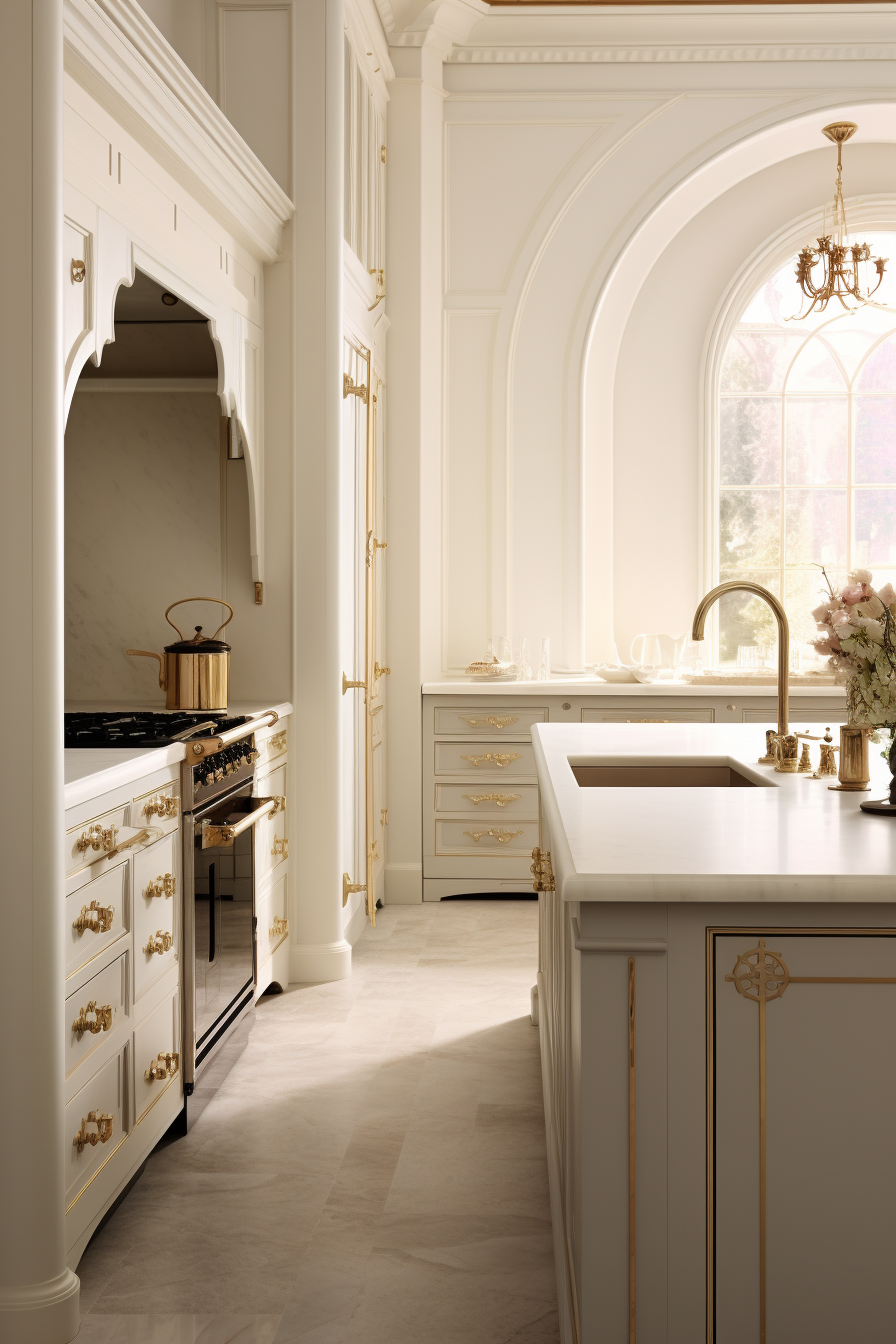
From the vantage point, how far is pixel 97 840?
219cm

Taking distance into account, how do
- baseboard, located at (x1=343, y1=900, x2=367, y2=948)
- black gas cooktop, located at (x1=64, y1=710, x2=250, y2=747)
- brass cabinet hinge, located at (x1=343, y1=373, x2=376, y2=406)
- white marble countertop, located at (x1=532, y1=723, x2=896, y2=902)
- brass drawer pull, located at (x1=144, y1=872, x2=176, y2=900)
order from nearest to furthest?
white marble countertop, located at (x1=532, y1=723, x2=896, y2=902), brass drawer pull, located at (x1=144, y1=872, x2=176, y2=900), black gas cooktop, located at (x1=64, y1=710, x2=250, y2=747), brass cabinet hinge, located at (x1=343, y1=373, x2=376, y2=406), baseboard, located at (x1=343, y1=900, x2=367, y2=948)

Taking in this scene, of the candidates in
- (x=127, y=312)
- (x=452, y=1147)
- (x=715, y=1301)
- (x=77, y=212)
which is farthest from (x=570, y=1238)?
(x=127, y=312)

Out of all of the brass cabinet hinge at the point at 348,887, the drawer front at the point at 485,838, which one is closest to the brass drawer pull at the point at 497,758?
the drawer front at the point at 485,838

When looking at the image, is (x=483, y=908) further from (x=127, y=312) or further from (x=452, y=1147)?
(x=127, y=312)

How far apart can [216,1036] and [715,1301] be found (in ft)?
5.82

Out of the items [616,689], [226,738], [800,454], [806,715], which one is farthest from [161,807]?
[800,454]

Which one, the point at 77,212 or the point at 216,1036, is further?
the point at 216,1036

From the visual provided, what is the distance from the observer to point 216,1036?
2969mm

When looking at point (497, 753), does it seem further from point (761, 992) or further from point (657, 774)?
point (761, 992)

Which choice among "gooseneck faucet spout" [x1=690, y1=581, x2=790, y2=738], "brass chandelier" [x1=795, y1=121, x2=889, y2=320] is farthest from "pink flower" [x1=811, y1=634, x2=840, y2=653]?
"brass chandelier" [x1=795, y1=121, x2=889, y2=320]

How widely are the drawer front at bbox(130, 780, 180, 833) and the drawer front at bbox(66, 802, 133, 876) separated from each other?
0.19 ft

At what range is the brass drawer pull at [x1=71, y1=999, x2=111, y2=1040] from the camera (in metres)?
2.11

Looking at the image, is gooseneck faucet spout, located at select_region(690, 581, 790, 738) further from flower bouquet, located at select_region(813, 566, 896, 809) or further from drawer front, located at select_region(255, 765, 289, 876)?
drawer front, located at select_region(255, 765, 289, 876)

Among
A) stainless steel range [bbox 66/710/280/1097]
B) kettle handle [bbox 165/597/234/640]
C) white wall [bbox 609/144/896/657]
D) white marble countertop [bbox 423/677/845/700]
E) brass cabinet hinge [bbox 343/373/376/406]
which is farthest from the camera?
white wall [bbox 609/144/896/657]
